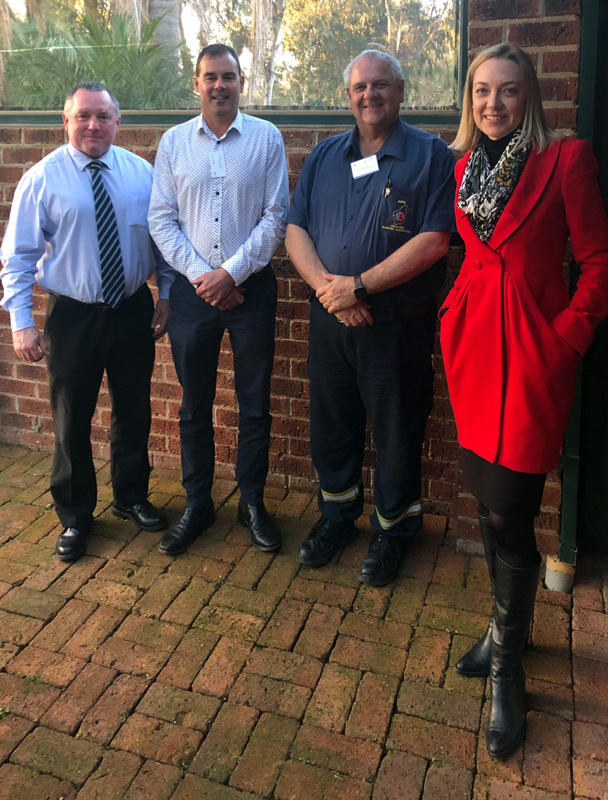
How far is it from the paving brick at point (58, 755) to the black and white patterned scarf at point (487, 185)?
7.05 ft

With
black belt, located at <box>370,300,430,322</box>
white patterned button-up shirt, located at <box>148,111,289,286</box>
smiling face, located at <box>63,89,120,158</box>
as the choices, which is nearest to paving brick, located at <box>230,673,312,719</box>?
black belt, located at <box>370,300,430,322</box>

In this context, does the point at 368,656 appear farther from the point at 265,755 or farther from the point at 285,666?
the point at 265,755

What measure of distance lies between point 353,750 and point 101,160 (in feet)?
8.80

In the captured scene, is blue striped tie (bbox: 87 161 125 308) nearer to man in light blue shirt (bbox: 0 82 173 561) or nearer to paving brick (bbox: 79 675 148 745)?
man in light blue shirt (bbox: 0 82 173 561)

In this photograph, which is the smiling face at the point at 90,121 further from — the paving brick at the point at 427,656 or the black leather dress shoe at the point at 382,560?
the paving brick at the point at 427,656

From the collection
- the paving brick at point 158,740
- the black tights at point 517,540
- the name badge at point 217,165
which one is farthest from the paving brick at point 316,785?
the name badge at point 217,165

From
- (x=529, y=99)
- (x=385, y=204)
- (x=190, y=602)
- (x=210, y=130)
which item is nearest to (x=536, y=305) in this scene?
(x=529, y=99)

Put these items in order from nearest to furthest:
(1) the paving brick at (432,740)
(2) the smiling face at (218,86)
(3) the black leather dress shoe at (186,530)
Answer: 1. (1) the paving brick at (432,740)
2. (2) the smiling face at (218,86)
3. (3) the black leather dress shoe at (186,530)

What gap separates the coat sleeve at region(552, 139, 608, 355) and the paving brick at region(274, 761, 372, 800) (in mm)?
1556

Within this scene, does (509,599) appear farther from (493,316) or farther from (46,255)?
(46,255)

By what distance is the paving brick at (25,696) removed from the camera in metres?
2.62

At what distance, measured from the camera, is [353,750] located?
2451 mm

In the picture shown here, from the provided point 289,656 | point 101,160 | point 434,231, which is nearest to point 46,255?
point 101,160

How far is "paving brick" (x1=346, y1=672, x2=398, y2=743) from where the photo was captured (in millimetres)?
2521
